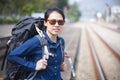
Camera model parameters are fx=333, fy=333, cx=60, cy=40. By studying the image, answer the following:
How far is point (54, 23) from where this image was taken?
12.2 ft

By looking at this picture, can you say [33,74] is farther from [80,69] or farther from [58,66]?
[80,69]

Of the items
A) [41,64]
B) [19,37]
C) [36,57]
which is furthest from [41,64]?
[19,37]

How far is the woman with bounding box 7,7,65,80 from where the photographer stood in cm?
354

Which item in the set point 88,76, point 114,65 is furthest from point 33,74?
point 114,65

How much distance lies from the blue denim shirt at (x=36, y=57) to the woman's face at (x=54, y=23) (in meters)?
0.08

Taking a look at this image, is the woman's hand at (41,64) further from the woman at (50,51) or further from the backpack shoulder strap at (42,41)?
the backpack shoulder strap at (42,41)

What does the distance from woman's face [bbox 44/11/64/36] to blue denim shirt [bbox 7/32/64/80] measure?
8 centimetres

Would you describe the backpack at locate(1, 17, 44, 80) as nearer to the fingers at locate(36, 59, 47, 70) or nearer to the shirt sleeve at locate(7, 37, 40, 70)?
the shirt sleeve at locate(7, 37, 40, 70)

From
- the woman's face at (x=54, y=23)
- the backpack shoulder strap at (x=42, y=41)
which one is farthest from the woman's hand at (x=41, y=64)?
the woman's face at (x=54, y=23)

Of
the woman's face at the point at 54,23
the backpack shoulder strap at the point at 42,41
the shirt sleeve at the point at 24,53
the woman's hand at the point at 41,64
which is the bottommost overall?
the woman's hand at the point at 41,64

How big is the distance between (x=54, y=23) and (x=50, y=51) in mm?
322

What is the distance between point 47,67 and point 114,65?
38.0 ft

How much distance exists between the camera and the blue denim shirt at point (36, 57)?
11.6 ft

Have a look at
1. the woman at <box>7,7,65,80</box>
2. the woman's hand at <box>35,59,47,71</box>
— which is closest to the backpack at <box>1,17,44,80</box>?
the woman at <box>7,7,65,80</box>
